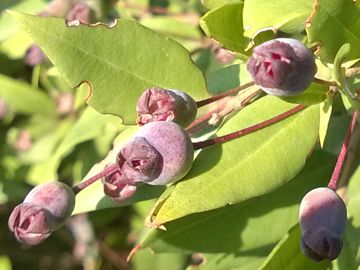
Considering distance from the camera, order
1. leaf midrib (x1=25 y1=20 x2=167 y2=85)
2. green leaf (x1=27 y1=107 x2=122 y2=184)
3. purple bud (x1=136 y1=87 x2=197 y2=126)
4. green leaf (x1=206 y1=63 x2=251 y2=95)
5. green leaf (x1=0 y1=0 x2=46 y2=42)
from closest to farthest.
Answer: purple bud (x1=136 y1=87 x2=197 y2=126)
leaf midrib (x1=25 y1=20 x2=167 y2=85)
green leaf (x1=206 y1=63 x2=251 y2=95)
green leaf (x1=27 y1=107 x2=122 y2=184)
green leaf (x1=0 y1=0 x2=46 y2=42)

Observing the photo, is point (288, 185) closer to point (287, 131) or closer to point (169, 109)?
point (287, 131)

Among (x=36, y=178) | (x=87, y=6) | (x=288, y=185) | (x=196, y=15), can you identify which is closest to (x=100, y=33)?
(x=288, y=185)

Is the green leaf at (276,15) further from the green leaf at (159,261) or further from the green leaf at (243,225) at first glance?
the green leaf at (159,261)

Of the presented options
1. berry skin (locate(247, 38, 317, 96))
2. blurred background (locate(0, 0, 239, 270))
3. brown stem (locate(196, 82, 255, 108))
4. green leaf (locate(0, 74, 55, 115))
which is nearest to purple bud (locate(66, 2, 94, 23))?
blurred background (locate(0, 0, 239, 270))

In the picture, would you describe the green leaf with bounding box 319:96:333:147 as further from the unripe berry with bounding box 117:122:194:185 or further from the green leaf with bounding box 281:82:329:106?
the unripe berry with bounding box 117:122:194:185

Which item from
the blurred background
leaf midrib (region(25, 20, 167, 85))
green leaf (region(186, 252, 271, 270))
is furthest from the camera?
the blurred background

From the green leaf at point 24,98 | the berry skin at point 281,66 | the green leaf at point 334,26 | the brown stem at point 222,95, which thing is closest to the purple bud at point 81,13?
the green leaf at point 24,98
